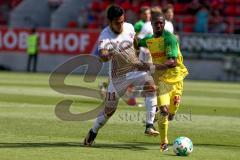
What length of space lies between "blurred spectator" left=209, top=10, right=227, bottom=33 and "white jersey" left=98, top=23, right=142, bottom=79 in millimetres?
22669

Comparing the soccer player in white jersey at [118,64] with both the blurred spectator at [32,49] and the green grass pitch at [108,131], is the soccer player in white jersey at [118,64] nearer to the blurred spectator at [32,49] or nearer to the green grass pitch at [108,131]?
the green grass pitch at [108,131]

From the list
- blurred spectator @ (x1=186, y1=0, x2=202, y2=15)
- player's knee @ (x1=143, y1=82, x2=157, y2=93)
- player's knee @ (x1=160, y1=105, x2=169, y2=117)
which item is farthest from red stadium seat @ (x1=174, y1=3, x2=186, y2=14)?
player's knee @ (x1=160, y1=105, x2=169, y2=117)

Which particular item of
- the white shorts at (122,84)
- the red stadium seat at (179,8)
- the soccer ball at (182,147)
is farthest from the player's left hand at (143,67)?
the red stadium seat at (179,8)

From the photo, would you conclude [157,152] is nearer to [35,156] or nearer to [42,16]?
[35,156]

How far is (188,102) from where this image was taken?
64.7 feet

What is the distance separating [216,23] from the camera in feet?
112

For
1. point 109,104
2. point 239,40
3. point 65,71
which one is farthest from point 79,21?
point 109,104

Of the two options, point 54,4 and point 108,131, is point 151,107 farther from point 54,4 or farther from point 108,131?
point 54,4

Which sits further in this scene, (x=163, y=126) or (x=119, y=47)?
(x=119, y=47)

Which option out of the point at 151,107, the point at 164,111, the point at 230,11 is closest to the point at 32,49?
the point at 230,11

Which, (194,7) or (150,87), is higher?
(194,7)

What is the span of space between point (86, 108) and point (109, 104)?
5773 mm

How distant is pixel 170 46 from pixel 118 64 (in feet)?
2.91

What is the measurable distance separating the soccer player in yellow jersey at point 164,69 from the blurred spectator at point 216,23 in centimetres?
2171
